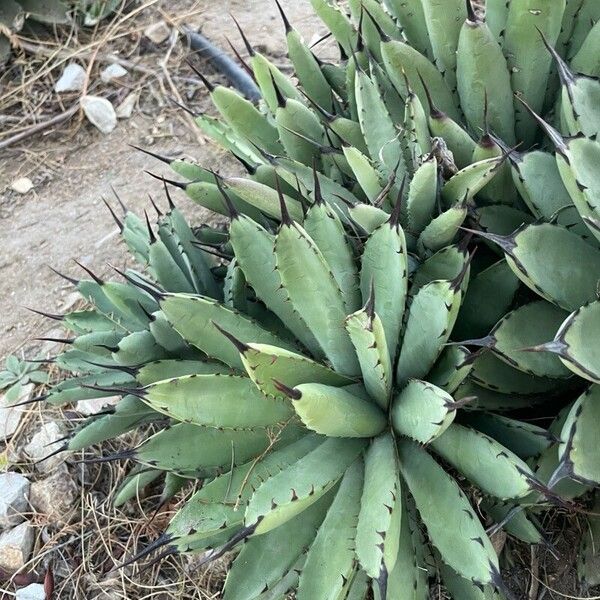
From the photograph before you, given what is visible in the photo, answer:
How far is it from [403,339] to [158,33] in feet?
8.10

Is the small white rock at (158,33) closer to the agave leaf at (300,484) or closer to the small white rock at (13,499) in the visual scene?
the small white rock at (13,499)

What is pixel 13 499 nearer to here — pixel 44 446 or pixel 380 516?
pixel 44 446

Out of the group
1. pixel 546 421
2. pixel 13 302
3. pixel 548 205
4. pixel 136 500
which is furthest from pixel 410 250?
pixel 13 302

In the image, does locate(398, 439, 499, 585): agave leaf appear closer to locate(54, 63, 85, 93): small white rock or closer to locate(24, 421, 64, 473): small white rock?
locate(24, 421, 64, 473): small white rock

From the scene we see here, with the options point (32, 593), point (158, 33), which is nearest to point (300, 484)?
point (32, 593)

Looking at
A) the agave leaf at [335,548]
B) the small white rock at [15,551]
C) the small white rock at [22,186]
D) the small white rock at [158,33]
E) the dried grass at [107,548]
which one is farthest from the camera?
the small white rock at [158,33]

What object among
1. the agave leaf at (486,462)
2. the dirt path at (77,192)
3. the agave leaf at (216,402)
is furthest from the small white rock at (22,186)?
the agave leaf at (486,462)

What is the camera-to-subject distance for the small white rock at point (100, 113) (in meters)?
2.99

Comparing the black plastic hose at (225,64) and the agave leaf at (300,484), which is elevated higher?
the agave leaf at (300,484)

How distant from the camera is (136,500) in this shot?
6.06ft

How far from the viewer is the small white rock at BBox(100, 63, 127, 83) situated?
123 inches

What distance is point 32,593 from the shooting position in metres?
1.77

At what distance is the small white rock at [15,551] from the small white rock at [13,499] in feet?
0.19

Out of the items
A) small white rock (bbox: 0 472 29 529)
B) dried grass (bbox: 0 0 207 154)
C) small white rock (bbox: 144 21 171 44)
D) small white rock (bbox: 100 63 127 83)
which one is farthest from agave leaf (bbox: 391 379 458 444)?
small white rock (bbox: 144 21 171 44)
